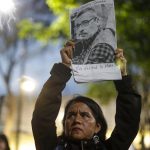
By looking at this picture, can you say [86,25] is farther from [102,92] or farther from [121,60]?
[102,92]

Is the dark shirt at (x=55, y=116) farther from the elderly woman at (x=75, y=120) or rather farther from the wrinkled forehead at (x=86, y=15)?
the wrinkled forehead at (x=86, y=15)

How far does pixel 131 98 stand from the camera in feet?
12.8

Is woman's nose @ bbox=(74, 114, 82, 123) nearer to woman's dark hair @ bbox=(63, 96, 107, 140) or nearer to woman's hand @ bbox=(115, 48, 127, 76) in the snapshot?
woman's dark hair @ bbox=(63, 96, 107, 140)

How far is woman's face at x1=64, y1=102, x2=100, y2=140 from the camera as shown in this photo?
3684mm

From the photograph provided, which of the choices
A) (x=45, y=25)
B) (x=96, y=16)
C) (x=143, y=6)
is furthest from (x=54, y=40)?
(x=96, y=16)

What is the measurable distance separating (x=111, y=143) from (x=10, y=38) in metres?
18.2

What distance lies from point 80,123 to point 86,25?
2.27 ft

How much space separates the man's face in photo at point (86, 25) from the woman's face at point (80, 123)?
1.57 ft

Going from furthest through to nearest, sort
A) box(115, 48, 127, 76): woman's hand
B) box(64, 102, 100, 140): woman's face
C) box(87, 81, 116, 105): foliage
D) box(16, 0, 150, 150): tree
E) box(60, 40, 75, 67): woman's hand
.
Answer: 1. box(87, 81, 116, 105): foliage
2. box(16, 0, 150, 150): tree
3. box(115, 48, 127, 76): woman's hand
4. box(60, 40, 75, 67): woman's hand
5. box(64, 102, 100, 140): woman's face

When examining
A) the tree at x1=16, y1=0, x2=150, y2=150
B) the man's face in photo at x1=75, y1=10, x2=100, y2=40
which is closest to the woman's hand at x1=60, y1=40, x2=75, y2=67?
the man's face in photo at x1=75, y1=10, x2=100, y2=40

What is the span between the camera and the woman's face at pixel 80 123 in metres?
3.68

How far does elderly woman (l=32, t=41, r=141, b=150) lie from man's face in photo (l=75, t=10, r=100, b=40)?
0.46ft

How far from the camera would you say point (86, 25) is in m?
3.92

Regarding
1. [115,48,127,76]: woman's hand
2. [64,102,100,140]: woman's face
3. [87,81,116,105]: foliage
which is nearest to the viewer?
[64,102,100,140]: woman's face
